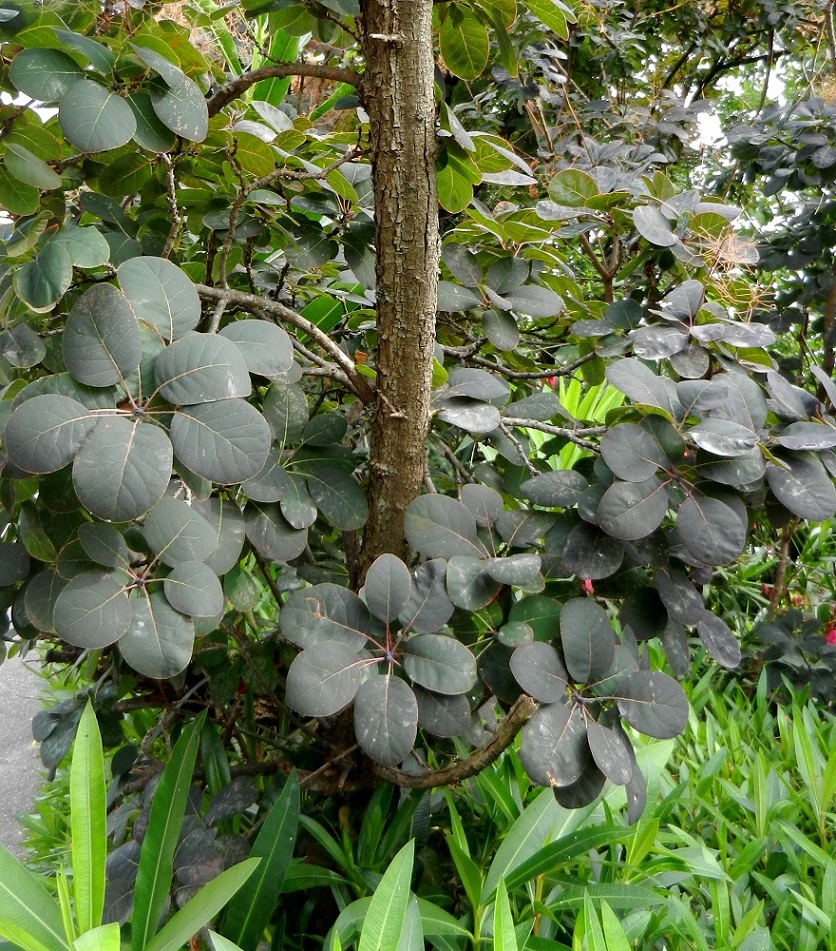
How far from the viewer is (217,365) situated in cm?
58

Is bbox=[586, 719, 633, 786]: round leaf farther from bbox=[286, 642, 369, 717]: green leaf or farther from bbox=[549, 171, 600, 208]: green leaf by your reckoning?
bbox=[549, 171, 600, 208]: green leaf

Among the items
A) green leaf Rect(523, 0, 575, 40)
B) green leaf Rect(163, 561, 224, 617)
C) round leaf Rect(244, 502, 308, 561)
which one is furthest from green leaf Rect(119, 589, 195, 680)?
green leaf Rect(523, 0, 575, 40)

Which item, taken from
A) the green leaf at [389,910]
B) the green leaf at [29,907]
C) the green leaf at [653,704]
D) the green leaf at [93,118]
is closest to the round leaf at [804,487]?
the green leaf at [653,704]

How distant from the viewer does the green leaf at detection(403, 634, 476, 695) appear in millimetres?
686

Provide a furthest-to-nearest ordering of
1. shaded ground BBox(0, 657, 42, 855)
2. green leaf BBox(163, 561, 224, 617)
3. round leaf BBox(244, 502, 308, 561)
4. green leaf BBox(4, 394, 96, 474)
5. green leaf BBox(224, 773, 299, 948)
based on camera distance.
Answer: shaded ground BBox(0, 657, 42, 855)
green leaf BBox(224, 773, 299, 948)
round leaf BBox(244, 502, 308, 561)
green leaf BBox(163, 561, 224, 617)
green leaf BBox(4, 394, 96, 474)

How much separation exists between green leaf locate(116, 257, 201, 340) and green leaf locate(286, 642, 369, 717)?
0.99ft

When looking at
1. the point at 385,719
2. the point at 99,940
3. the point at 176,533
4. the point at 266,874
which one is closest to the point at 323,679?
the point at 385,719

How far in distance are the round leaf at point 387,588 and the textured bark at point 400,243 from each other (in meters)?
0.15

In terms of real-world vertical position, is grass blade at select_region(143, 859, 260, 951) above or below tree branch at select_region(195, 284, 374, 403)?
below

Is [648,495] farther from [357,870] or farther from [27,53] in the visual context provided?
[357,870]

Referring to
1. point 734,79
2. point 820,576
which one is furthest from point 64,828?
point 734,79

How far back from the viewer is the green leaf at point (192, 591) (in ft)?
2.06

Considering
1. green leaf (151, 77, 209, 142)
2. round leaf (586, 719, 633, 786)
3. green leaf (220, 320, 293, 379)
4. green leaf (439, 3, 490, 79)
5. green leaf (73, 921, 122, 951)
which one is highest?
green leaf (439, 3, 490, 79)

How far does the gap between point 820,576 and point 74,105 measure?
236cm
